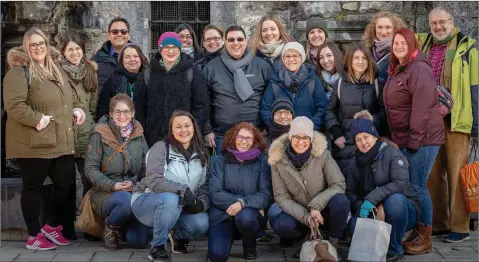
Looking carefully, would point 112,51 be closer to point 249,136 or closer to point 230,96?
point 230,96

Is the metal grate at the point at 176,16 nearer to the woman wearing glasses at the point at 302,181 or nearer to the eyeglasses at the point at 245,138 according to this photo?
the eyeglasses at the point at 245,138

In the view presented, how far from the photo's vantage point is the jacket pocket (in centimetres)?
693

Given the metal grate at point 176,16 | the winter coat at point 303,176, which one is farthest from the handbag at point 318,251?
the metal grate at point 176,16

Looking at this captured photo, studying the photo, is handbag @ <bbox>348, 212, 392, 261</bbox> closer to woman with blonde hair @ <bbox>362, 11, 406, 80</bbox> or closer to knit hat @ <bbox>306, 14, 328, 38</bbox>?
woman with blonde hair @ <bbox>362, 11, 406, 80</bbox>

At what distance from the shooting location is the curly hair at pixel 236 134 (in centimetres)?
683

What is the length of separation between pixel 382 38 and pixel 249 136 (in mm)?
1714

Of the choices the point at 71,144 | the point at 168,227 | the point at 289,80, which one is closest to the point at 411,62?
the point at 289,80

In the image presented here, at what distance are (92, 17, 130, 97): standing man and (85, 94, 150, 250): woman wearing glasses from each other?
0.88 meters

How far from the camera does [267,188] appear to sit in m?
6.81

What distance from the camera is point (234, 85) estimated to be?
736cm

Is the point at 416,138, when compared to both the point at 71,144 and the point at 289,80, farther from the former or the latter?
the point at 71,144

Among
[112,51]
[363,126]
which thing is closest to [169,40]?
[112,51]

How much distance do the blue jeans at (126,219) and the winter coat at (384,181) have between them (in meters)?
1.83

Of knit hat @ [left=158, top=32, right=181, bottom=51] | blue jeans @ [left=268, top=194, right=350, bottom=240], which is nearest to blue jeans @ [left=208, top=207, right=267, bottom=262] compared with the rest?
blue jeans @ [left=268, top=194, right=350, bottom=240]
